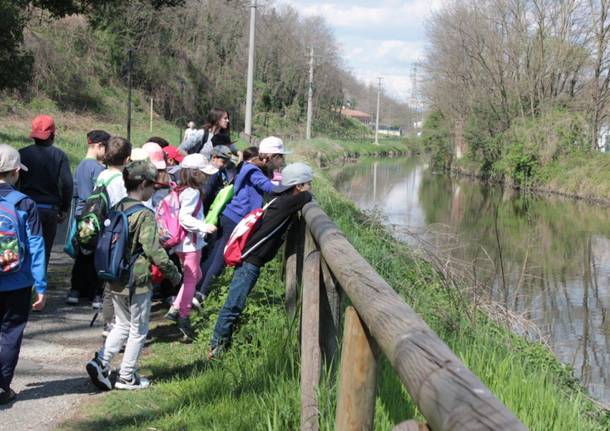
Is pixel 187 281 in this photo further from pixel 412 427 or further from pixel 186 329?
pixel 412 427

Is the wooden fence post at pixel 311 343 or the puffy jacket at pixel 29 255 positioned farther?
the puffy jacket at pixel 29 255

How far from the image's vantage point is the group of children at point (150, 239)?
492 centimetres

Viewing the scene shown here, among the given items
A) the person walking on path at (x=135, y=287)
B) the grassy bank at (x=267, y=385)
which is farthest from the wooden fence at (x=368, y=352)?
the person walking on path at (x=135, y=287)

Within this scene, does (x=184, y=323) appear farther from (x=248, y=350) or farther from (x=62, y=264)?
(x=62, y=264)

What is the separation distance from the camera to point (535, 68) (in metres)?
43.8

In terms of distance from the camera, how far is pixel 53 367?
5801mm

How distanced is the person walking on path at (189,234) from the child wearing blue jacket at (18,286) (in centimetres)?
185

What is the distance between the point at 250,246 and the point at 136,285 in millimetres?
869

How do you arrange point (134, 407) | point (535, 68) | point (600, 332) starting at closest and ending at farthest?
1. point (134, 407)
2. point (600, 332)
3. point (535, 68)

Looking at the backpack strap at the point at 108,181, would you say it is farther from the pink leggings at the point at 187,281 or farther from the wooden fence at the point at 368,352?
the wooden fence at the point at 368,352

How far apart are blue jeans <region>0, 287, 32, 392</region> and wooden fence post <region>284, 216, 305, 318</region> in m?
1.78

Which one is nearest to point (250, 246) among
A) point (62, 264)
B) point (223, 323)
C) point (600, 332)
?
point (223, 323)

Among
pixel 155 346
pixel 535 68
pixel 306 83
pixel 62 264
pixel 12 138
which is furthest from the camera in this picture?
pixel 306 83

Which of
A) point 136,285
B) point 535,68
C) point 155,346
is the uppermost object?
point 535,68
